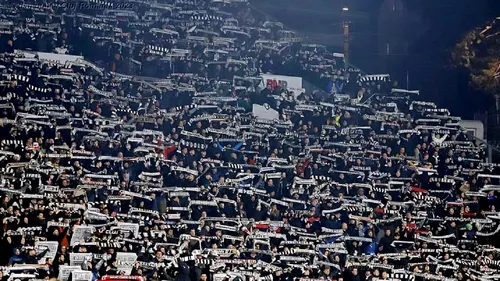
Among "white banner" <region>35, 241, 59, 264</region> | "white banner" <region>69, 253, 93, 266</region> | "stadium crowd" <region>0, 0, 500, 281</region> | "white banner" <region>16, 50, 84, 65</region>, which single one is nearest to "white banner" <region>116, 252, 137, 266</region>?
"stadium crowd" <region>0, 0, 500, 281</region>

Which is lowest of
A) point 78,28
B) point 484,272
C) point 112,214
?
point 484,272

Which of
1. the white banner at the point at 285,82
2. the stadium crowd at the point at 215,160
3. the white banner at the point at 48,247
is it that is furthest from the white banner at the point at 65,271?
the white banner at the point at 285,82

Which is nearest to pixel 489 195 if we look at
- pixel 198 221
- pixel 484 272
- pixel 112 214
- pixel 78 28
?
pixel 484 272

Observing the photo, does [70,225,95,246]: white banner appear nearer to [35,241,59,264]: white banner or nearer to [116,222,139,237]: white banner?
[35,241,59,264]: white banner

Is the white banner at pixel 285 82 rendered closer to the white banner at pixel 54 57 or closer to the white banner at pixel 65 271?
the white banner at pixel 54 57

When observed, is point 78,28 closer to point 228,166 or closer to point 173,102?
point 173,102

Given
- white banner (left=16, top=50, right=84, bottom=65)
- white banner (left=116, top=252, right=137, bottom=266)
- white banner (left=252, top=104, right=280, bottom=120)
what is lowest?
white banner (left=116, top=252, right=137, bottom=266)
